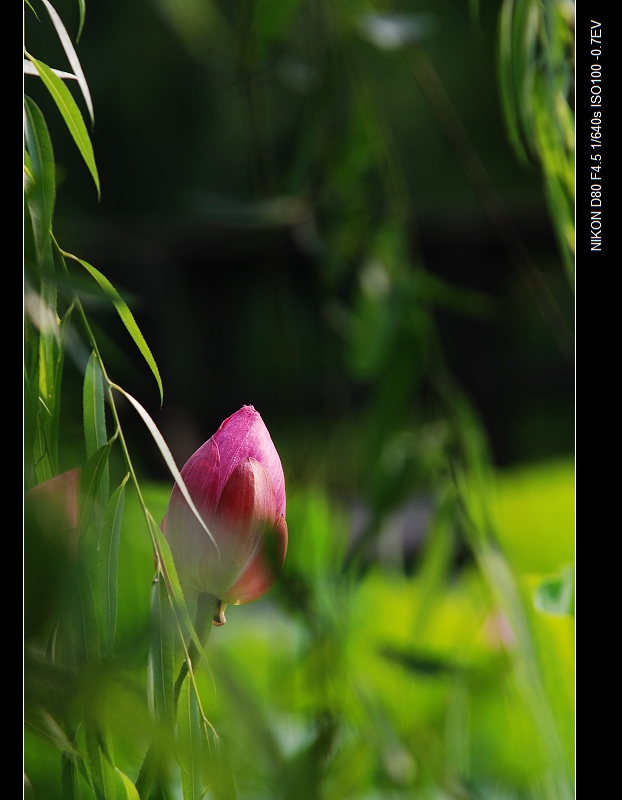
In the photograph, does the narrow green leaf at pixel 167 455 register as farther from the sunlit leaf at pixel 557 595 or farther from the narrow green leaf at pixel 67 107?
the sunlit leaf at pixel 557 595

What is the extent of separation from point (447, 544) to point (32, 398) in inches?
9.7

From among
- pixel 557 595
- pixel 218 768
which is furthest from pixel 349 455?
pixel 218 768

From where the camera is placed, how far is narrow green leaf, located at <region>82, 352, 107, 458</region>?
14 cm

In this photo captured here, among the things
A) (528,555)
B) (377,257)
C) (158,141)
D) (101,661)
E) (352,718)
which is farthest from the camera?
(158,141)

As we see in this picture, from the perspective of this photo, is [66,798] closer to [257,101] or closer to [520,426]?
[257,101]

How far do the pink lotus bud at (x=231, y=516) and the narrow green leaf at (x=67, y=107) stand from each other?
0.05 metres

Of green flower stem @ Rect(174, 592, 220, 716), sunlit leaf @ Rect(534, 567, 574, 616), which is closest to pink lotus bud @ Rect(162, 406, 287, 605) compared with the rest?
green flower stem @ Rect(174, 592, 220, 716)

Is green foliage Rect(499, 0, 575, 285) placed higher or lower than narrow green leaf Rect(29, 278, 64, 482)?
higher

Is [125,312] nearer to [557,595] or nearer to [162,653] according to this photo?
[162,653]

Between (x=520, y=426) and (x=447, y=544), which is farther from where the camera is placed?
(x=520, y=426)

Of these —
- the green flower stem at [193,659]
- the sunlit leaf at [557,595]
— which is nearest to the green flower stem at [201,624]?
the green flower stem at [193,659]

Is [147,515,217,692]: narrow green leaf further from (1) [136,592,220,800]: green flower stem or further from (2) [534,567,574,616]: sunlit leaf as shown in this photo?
(2) [534,567,574,616]: sunlit leaf
